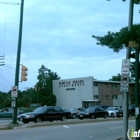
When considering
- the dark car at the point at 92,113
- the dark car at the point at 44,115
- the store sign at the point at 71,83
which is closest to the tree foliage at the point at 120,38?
the dark car at the point at 44,115

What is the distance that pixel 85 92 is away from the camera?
219 ft

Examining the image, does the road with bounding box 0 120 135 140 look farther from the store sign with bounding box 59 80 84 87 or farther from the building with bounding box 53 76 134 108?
the store sign with bounding box 59 80 84 87

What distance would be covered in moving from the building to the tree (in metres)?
2.38

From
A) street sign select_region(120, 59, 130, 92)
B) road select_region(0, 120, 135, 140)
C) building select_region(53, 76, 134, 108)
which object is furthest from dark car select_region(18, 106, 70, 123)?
building select_region(53, 76, 134, 108)

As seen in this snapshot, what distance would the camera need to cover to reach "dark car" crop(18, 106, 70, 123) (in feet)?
88.6

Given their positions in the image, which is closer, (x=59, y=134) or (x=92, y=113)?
(x=59, y=134)

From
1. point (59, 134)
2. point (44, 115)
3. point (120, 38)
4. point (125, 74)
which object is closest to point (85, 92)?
point (44, 115)

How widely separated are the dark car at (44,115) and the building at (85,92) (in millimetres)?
33601

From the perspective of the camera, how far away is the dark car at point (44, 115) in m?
27.0

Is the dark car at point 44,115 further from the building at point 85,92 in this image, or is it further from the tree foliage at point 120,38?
the building at point 85,92

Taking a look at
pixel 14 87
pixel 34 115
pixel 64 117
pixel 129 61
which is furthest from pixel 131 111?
pixel 129 61

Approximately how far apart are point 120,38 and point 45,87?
252ft

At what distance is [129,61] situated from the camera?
43.8 feet

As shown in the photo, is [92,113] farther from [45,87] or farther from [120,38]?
[45,87]
